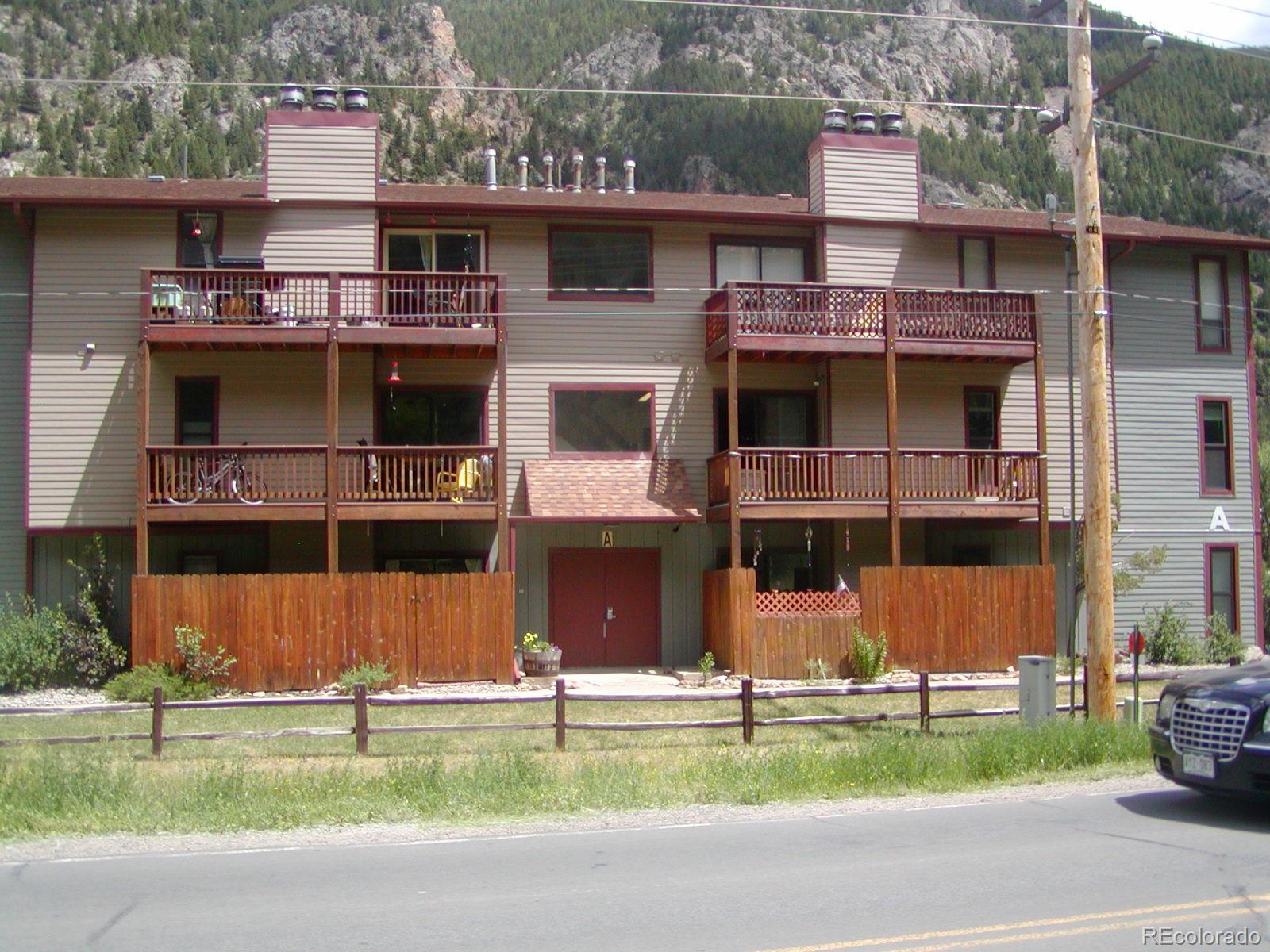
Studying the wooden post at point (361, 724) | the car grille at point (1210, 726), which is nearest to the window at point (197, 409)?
the wooden post at point (361, 724)

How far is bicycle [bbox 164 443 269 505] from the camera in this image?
23109 millimetres

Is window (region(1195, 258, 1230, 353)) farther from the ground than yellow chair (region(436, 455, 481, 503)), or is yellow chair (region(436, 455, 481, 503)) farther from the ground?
window (region(1195, 258, 1230, 353))

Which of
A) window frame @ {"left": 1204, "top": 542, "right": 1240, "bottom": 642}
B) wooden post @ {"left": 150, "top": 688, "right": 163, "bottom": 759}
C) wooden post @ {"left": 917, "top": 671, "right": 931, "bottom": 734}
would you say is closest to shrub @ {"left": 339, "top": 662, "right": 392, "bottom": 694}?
wooden post @ {"left": 150, "top": 688, "right": 163, "bottom": 759}

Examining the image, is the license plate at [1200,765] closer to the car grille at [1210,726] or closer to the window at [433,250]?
the car grille at [1210,726]

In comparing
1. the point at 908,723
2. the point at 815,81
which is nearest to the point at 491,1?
the point at 815,81

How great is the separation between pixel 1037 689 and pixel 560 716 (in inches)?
228

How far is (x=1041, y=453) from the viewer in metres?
25.5

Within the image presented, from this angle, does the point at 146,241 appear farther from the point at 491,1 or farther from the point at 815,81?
the point at 491,1

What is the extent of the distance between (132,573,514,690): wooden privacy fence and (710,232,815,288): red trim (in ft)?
25.9

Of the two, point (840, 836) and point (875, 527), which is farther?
point (875, 527)

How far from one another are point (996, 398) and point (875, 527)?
382cm

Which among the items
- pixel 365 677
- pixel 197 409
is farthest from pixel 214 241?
pixel 365 677

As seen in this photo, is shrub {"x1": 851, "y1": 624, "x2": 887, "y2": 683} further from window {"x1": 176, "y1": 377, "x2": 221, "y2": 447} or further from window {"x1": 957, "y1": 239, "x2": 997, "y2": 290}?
window {"x1": 176, "y1": 377, "x2": 221, "y2": 447}

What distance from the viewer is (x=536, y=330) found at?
25.9 meters
